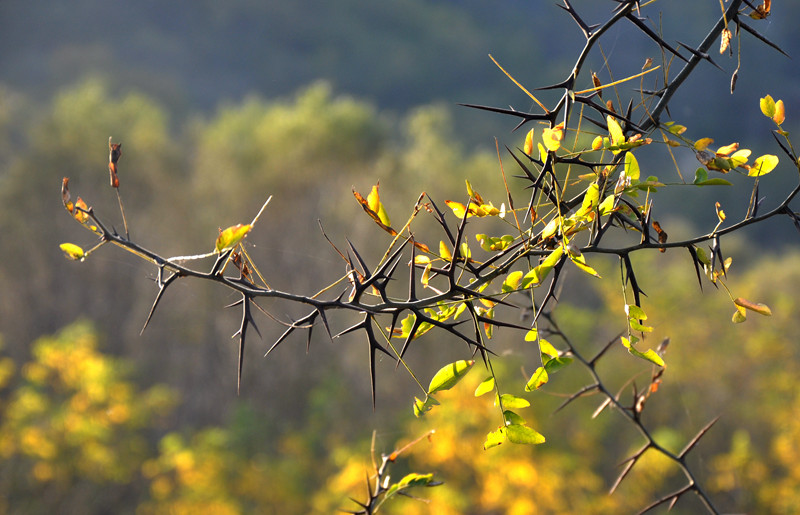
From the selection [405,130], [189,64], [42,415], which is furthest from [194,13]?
[42,415]

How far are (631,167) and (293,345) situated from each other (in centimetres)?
476

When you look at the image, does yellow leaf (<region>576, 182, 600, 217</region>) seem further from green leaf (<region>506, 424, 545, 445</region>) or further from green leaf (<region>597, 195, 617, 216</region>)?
green leaf (<region>506, 424, 545, 445</region>)

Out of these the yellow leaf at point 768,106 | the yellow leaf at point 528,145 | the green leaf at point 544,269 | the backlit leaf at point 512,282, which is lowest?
the green leaf at point 544,269

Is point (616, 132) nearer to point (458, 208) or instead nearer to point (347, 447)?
point (458, 208)

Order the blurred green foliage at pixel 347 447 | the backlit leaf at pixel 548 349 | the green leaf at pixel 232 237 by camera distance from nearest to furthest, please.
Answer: the green leaf at pixel 232 237 → the backlit leaf at pixel 548 349 → the blurred green foliage at pixel 347 447

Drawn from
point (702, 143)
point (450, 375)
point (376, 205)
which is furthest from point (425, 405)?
point (702, 143)

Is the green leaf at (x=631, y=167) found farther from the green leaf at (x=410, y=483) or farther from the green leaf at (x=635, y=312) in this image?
the green leaf at (x=410, y=483)

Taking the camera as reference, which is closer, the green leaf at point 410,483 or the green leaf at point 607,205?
the green leaf at point 607,205

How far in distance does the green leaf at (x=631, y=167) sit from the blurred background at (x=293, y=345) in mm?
1845

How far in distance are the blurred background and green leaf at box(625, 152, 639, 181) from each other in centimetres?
184

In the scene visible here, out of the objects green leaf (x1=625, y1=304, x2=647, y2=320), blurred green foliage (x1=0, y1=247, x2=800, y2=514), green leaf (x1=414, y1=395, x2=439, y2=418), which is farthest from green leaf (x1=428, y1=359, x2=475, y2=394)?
blurred green foliage (x1=0, y1=247, x2=800, y2=514)

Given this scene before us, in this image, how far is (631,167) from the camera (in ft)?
1.27

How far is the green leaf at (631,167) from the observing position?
0.38 meters

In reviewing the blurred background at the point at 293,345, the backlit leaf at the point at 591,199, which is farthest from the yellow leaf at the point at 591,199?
the blurred background at the point at 293,345
